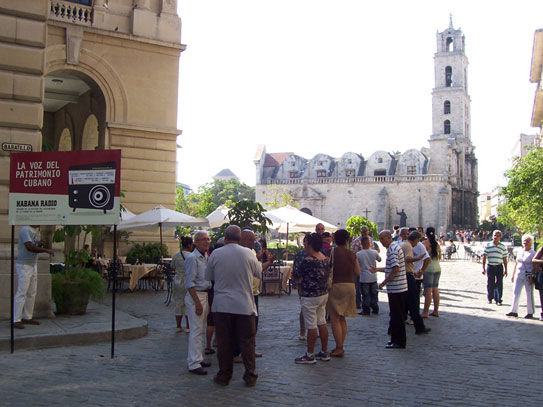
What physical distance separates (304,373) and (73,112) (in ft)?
61.9

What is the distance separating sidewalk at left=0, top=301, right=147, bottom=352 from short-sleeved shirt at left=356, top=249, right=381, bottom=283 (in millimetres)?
4613

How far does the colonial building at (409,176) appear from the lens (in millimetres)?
66125

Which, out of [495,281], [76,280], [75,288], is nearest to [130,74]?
[76,280]

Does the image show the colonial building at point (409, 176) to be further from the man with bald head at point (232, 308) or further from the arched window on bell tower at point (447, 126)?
the man with bald head at point (232, 308)

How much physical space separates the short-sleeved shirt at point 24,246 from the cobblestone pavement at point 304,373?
179 centimetres

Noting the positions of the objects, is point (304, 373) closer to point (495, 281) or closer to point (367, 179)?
point (495, 281)

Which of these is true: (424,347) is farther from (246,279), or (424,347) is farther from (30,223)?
(30,223)

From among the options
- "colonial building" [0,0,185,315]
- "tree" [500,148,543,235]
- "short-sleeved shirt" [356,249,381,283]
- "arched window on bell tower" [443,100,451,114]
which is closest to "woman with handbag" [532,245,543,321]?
"short-sleeved shirt" [356,249,381,283]

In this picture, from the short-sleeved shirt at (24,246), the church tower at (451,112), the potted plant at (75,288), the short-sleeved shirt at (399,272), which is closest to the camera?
the short-sleeved shirt at (399,272)

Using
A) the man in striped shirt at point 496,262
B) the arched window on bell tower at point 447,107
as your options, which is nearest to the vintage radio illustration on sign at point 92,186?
the man in striped shirt at point 496,262

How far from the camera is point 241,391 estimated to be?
19.2 ft

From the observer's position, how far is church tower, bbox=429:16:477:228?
67.5 metres

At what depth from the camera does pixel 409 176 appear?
219ft

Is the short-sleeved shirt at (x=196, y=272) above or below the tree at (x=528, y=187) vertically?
below
